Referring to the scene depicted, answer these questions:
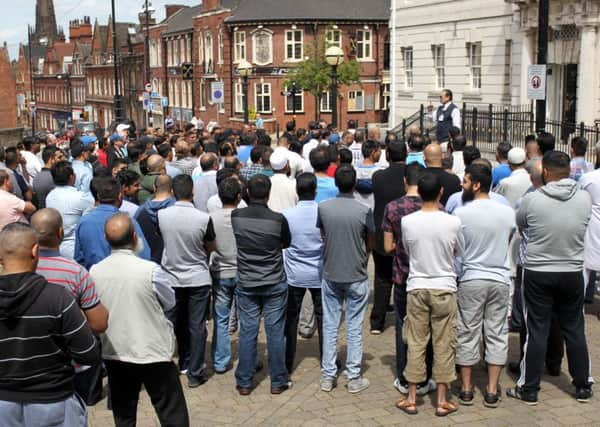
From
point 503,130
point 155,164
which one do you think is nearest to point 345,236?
point 155,164

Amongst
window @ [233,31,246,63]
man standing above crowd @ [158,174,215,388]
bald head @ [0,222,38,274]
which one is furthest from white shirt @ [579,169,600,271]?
window @ [233,31,246,63]

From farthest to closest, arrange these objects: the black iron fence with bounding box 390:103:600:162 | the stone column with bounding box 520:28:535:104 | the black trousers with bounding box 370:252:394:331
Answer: the stone column with bounding box 520:28:535:104, the black iron fence with bounding box 390:103:600:162, the black trousers with bounding box 370:252:394:331

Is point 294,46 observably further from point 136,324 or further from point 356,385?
point 136,324

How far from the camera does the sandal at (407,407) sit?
6656mm

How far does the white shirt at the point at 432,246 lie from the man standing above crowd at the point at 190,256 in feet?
6.29

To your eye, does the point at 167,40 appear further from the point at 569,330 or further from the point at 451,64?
the point at 569,330

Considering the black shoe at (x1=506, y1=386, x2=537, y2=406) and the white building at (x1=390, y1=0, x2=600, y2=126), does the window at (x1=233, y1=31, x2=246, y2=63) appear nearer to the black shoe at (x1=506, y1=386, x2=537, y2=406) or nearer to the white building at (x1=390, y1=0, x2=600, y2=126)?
the white building at (x1=390, y1=0, x2=600, y2=126)

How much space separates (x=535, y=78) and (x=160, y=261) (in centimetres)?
916

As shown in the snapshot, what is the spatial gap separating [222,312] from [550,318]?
3073 millimetres

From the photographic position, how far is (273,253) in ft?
23.1

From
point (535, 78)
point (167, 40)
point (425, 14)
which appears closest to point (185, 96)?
point (167, 40)

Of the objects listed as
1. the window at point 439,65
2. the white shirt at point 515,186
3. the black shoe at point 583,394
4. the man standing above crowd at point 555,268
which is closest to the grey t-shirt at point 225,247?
the man standing above crowd at point 555,268

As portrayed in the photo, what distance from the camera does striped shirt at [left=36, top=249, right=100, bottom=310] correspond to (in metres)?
4.98

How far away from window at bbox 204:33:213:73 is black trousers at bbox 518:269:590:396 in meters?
54.2
